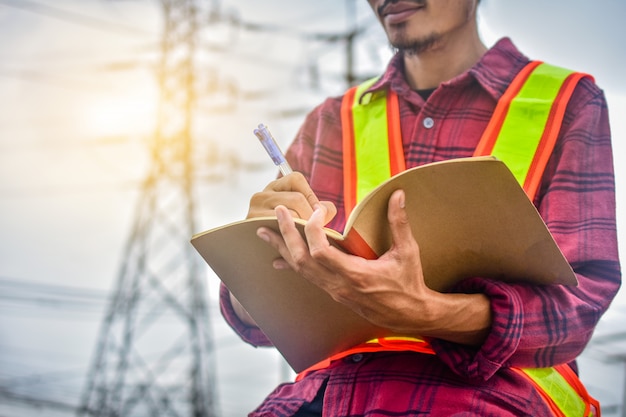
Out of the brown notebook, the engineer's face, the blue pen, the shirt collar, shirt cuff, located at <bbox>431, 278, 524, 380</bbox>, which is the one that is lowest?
shirt cuff, located at <bbox>431, 278, 524, 380</bbox>

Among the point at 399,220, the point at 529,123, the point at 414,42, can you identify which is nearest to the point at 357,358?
the point at 399,220

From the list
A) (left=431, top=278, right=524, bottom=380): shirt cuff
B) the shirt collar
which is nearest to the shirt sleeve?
(left=431, top=278, right=524, bottom=380): shirt cuff

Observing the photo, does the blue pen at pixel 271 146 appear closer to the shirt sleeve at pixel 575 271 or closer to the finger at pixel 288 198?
the finger at pixel 288 198

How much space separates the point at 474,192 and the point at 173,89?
12.1 feet

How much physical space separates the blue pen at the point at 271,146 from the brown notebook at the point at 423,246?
0.15 m

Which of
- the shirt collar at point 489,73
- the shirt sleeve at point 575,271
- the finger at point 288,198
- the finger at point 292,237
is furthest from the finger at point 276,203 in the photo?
the shirt collar at point 489,73

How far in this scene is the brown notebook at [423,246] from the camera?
60cm

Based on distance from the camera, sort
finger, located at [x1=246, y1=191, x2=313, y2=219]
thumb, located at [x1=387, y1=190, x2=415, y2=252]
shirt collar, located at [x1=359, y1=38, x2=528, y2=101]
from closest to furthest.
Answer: thumb, located at [x1=387, y1=190, x2=415, y2=252]
finger, located at [x1=246, y1=191, x2=313, y2=219]
shirt collar, located at [x1=359, y1=38, x2=528, y2=101]

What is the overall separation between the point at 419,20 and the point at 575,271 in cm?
47

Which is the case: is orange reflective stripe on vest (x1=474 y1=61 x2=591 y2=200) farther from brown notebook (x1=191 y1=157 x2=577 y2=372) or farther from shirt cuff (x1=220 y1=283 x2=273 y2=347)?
shirt cuff (x1=220 y1=283 x2=273 y2=347)

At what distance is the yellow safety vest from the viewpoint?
0.82 meters

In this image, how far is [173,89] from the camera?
4.07 meters

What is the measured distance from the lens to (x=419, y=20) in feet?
3.30

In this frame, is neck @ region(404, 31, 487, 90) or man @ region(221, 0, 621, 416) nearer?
man @ region(221, 0, 621, 416)
